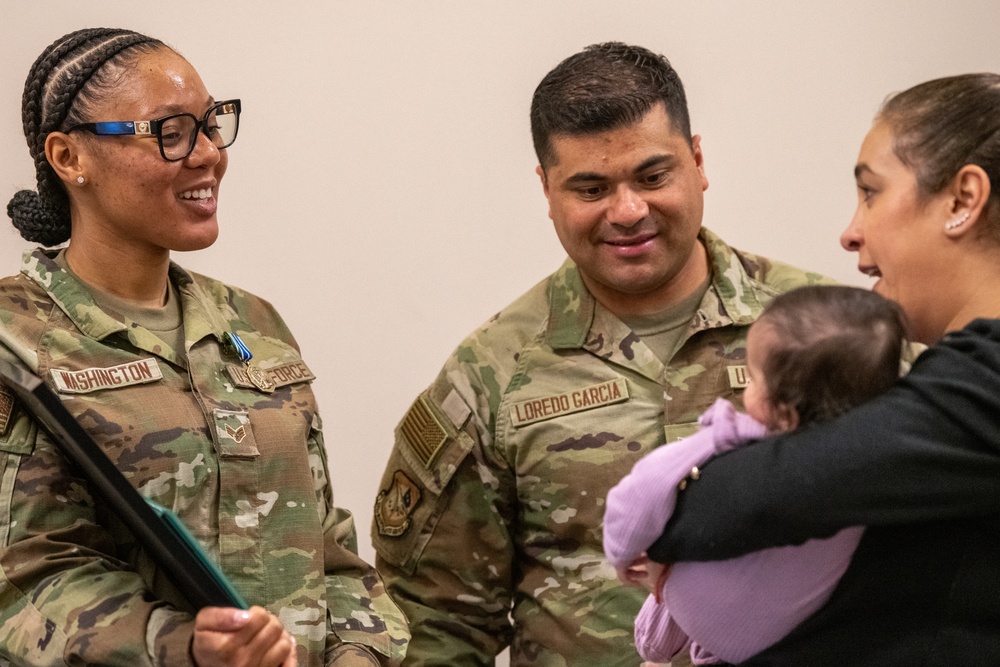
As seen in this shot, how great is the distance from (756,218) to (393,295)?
3.07ft

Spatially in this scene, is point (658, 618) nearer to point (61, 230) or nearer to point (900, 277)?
point (900, 277)

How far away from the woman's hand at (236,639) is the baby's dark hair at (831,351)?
0.71m

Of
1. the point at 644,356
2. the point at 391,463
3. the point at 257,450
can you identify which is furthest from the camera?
the point at 391,463

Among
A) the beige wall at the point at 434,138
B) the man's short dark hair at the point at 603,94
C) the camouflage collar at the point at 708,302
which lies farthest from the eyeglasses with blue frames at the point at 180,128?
the beige wall at the point at 434,138

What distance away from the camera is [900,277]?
1.46 m

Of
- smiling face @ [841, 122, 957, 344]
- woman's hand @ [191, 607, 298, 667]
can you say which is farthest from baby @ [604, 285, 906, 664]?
woman's hand @ [191, 607, 298, 667]

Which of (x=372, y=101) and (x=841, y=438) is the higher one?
(x=372, y=101)

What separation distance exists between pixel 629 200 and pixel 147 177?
0.76 metres

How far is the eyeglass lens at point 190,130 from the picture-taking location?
1.86 meters

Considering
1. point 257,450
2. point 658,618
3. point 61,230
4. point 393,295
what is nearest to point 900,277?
point 658,618

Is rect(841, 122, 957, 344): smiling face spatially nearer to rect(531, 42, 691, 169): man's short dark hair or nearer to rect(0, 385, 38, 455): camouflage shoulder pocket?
rect(531, 42, 691, 169): man's short dark hair

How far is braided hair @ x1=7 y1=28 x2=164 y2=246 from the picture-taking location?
1.84m

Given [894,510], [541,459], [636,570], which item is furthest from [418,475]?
[894,510]

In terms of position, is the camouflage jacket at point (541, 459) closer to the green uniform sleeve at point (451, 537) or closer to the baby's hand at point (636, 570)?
the green uniform sleeve at point (451, 537)
